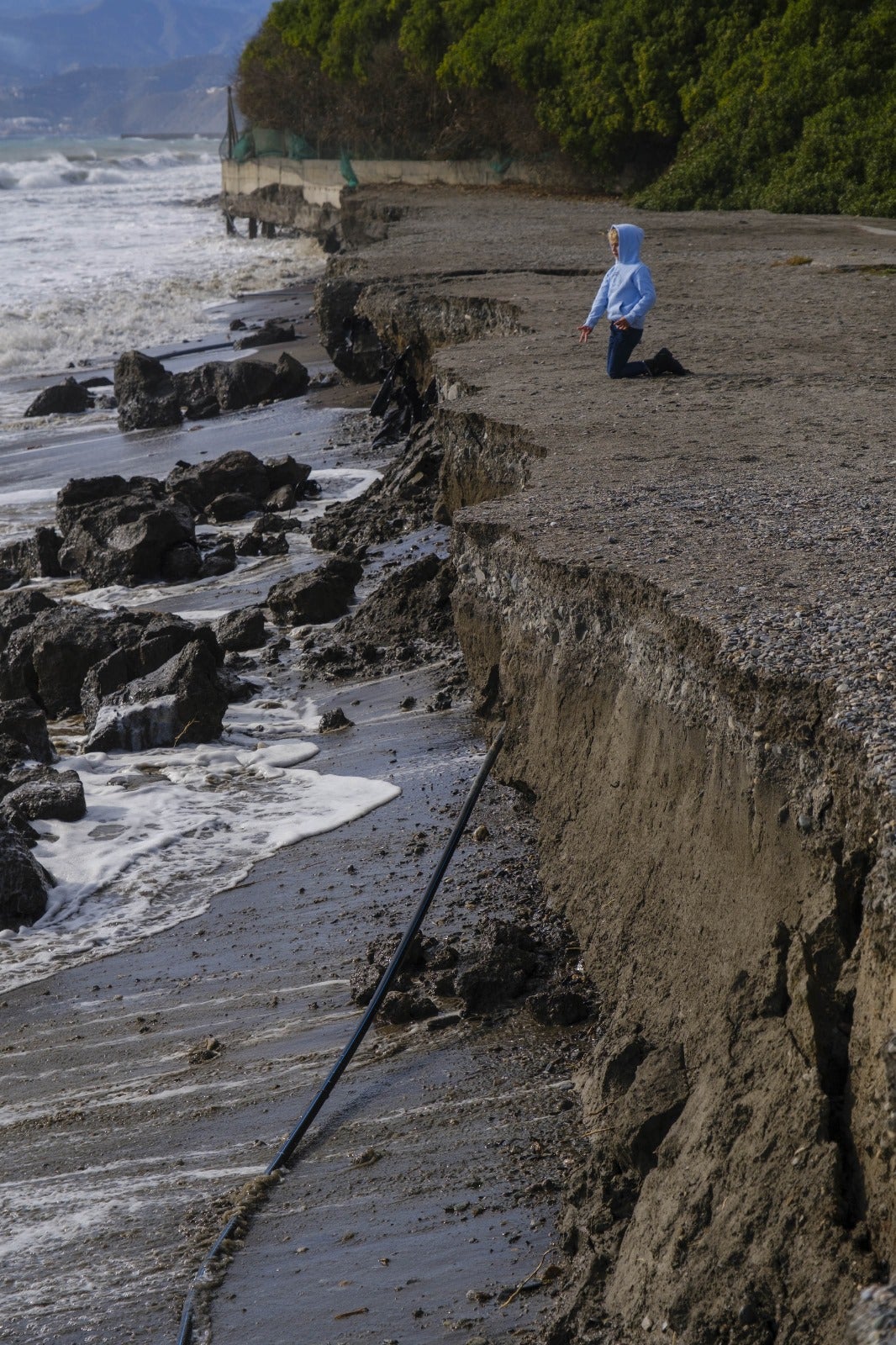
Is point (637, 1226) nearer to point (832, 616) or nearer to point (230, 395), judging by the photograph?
point (832, 616)

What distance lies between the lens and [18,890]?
614 cm

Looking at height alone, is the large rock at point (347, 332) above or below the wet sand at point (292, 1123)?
above

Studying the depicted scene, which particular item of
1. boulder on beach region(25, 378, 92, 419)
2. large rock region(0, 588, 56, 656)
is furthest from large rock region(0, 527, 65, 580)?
boulder on beach region(25, 378, 92, 419)

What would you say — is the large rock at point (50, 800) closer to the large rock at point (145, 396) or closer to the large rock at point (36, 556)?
the large rock at point (36, 556)

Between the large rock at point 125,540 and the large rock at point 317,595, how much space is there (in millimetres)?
1557

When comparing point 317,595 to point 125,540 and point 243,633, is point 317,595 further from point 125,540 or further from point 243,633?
point 125,540

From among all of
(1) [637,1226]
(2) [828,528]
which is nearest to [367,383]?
(2) [828,528]

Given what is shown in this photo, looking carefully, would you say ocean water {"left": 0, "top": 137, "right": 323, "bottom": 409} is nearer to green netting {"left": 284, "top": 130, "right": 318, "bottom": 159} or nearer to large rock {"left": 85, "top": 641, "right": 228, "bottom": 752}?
green netting {"left": 284, "top": 130, "right": 318, "bottom": 159}

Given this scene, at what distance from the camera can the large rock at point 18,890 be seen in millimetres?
6141

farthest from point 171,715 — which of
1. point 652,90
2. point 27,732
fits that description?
point 652,90

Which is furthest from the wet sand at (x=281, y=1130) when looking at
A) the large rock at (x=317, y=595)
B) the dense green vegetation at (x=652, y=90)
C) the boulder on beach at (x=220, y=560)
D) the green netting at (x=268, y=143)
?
the green netting at (x=268, y=143)

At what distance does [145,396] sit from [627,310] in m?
8.88

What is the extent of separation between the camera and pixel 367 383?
675 inches

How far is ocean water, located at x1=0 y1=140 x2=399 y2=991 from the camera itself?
253 inches
